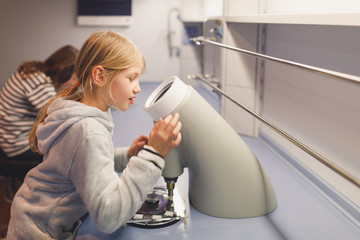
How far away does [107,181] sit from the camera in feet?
2.33

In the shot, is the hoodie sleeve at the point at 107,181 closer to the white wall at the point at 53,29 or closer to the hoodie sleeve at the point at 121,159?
the hoodie sleeve at the point at 121,159

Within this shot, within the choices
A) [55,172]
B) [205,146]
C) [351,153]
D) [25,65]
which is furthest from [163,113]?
[25,65]

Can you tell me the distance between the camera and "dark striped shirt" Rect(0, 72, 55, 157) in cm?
177

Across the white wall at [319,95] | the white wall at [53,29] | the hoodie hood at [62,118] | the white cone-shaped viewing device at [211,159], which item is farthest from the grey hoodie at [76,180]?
the white wall at [53,29]

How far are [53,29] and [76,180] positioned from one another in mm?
2903

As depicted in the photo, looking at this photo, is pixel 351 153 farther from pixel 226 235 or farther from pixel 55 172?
pixel 55 172

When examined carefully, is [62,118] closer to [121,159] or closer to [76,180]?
[76,180]

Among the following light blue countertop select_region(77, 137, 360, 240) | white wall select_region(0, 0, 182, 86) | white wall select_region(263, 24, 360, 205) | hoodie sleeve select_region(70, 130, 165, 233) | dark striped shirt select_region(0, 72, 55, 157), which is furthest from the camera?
white wall select_region(0, 0, 182, 86)

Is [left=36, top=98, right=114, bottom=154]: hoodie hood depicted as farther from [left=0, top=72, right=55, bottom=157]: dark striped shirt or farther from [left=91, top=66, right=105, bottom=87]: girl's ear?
[left=0, top=72, right=55, bottom=157]: dark striped shirt

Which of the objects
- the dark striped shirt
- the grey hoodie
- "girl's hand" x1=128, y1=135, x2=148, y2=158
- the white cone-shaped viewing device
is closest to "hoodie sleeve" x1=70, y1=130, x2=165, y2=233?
the grey hoodie

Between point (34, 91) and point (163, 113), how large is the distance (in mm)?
1189

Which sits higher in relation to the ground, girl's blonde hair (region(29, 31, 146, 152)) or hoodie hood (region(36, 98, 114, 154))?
girl's blonde hair (region(29, 31, 146, 152))

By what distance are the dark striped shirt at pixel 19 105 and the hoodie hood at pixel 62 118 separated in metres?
1.03

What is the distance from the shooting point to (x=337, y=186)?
3.47 feet
